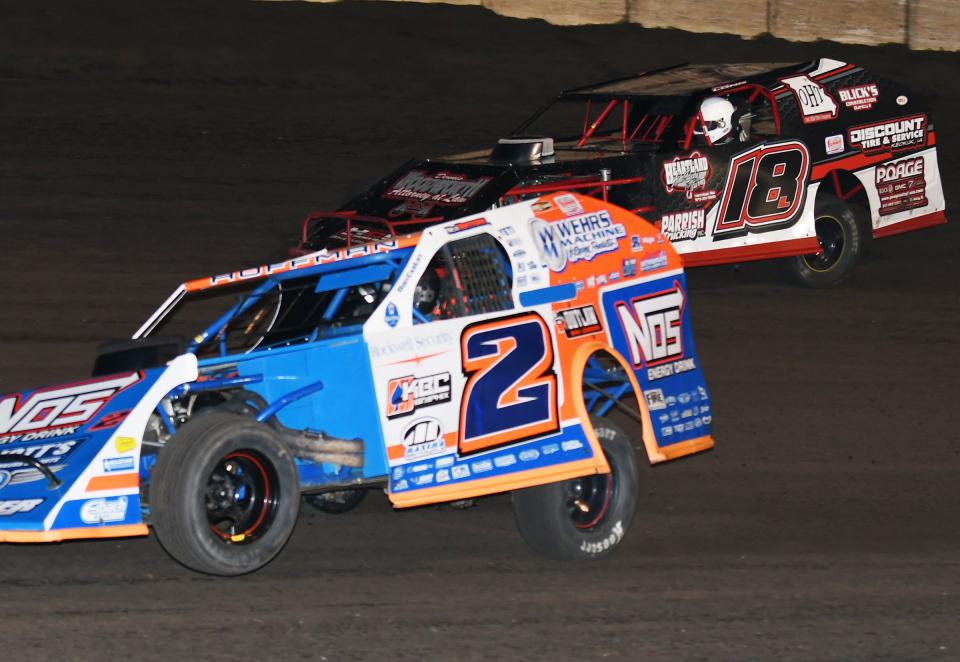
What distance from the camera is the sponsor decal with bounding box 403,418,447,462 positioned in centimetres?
617

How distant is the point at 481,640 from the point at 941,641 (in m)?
1.80

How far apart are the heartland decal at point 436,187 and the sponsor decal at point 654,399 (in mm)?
3348

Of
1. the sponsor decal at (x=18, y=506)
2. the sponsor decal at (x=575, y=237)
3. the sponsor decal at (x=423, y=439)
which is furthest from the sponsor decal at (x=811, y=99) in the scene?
the sponsor decal at (x=18, y=506)

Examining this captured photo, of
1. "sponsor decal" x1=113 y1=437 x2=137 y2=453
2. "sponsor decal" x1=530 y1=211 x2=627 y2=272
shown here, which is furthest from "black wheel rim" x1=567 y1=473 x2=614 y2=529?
"sponsor decal" x1=113 y1=437 x2=137 y2=453

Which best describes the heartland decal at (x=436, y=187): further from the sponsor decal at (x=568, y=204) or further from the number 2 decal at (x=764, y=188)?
the sponsor decal at (x=568, y=204)

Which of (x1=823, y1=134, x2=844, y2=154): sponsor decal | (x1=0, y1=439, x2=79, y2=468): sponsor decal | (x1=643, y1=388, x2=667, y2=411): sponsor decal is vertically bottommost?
(x1=0, y1=439, x2=79, y2=468): sponsor decal

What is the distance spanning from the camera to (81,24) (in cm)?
1619

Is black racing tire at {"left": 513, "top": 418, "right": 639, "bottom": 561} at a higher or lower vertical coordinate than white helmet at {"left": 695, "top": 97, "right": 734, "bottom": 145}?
lower

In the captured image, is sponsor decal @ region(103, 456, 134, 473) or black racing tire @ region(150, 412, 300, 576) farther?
sponsor decal @ region(103, 456, 134, 473)

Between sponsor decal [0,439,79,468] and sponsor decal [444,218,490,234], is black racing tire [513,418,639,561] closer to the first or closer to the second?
sponsor decal [444,218,490,234]

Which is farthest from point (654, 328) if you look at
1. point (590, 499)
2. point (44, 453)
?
point (44, 453)

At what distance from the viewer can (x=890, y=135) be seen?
12.3 m

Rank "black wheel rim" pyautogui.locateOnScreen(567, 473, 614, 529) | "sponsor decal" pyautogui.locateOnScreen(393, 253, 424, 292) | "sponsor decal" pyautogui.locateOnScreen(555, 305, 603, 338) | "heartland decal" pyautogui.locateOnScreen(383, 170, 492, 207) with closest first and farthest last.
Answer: "sponsor decal" pyautogui.locateOnScreen(393, 253, 424, 292) < "sponsor decal" pyautogui.locateOnScreen(555, 305, 603, 338) < "black wheel rim" pyautogui.locateOnScreen(567, 473, 614, 529) < "heartland decal" pyautogui.locateOnScreen(383, 170, 492, 207)

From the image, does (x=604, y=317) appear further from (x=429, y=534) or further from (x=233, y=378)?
(x=233, y=378)
